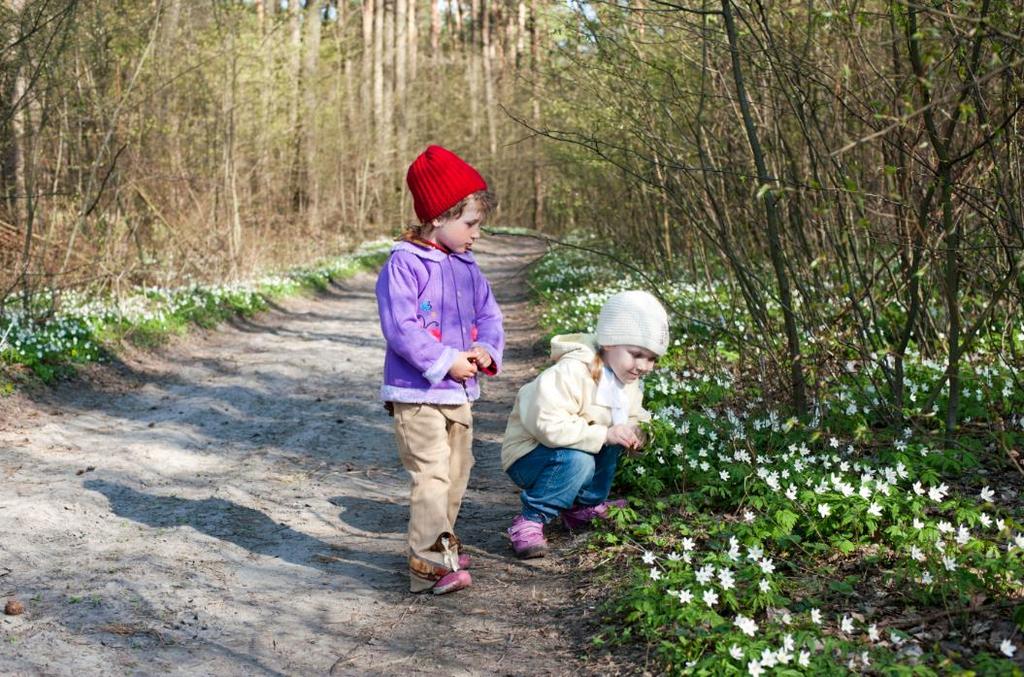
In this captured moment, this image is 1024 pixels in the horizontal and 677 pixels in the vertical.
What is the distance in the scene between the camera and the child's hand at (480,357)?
4.56 metres

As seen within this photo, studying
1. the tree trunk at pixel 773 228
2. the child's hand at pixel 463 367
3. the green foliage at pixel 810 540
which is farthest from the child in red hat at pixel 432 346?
the tree trunk at pixel 773 228

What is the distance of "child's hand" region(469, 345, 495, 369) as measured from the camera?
4559mm

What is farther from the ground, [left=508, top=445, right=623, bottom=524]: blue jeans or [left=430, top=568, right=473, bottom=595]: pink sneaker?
[left=508, top=445, right=623, bottom=524]: blue jeans

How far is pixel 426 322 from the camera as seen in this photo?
455cm

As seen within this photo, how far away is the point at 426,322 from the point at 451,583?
1220mm

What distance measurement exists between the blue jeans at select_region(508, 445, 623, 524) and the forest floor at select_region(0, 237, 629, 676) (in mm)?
262

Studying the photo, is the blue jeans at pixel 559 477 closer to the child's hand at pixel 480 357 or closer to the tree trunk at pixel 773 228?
the child's hand at pixel 480 357

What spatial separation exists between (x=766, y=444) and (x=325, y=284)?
50.5 ft

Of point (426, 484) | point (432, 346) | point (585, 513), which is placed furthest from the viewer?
point (585, 513)

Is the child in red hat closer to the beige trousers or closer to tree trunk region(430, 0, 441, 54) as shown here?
the beige trousers

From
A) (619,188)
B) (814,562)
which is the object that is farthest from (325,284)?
(814,562)

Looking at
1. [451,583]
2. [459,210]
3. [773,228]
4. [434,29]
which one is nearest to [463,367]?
[459,210]

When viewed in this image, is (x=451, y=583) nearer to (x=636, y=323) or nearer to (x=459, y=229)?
(x=636, y=323)

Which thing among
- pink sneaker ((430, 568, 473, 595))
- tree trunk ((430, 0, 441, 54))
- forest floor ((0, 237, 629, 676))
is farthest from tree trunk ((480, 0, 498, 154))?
pink sneaker ((430, 568, 473, 595))
